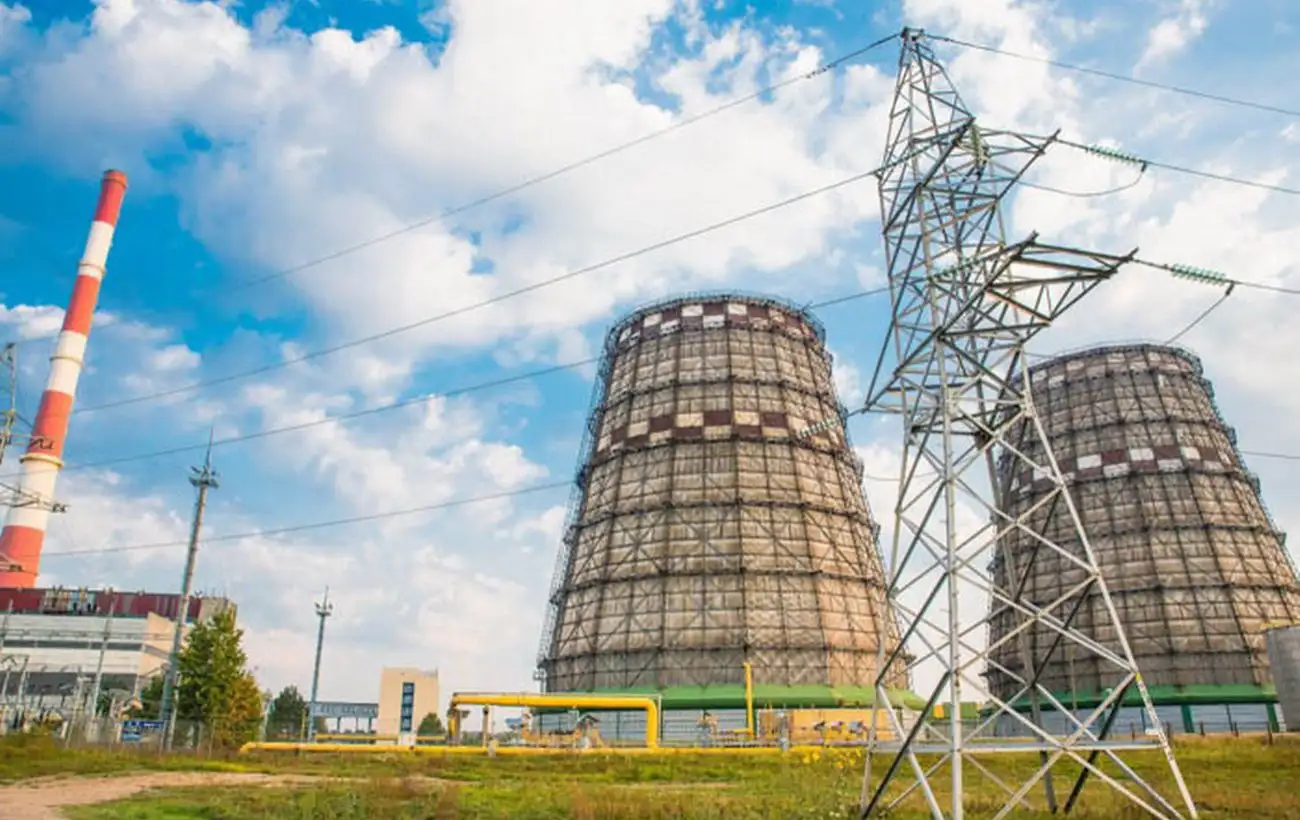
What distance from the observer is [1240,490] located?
6469 centimetres

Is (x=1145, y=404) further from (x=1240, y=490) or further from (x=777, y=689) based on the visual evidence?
(x=777, y=689)

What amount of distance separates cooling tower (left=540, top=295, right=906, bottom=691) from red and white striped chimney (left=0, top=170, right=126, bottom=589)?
42.4 metres

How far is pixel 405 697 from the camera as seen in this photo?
369ft

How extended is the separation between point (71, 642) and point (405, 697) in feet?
125

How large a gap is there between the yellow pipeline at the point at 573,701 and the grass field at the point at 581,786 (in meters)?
10.9

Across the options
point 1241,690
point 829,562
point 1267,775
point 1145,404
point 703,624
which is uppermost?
point 1145,404

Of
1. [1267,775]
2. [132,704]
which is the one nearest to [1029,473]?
[1267,775]

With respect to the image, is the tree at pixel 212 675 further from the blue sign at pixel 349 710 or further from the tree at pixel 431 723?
the tree at pixel 431 723

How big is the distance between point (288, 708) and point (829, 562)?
9304 cm

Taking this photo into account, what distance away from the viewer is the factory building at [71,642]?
84.6m

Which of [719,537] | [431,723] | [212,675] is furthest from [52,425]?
[431,723]

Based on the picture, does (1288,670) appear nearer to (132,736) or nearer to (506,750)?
(506,750)

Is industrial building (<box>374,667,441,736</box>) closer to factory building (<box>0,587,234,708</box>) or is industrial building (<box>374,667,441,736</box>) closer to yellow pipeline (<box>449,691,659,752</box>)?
factory building (<box>0,587,234,708</box>)

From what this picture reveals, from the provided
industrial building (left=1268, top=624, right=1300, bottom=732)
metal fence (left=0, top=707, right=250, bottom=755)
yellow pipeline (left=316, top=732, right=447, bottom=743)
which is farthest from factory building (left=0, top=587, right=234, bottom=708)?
industrial building (left=1268, top=624, right=1300, bottom=732)
